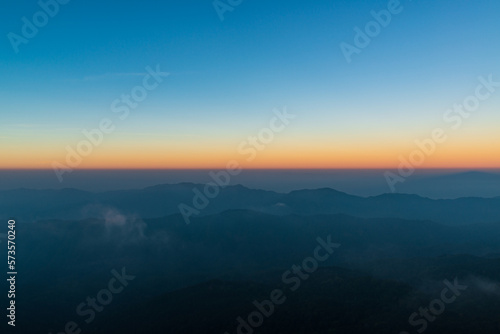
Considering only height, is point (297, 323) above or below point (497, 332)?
above

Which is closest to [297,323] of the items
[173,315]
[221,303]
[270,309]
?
Result: [270,309]

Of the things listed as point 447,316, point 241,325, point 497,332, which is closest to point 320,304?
point 241,325

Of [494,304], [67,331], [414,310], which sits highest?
[67,331]

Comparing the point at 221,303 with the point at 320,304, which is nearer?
the point at 320,304

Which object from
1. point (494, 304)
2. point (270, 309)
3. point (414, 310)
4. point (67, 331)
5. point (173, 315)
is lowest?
point (494, 304)

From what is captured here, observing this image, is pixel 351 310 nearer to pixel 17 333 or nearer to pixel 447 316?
pixel 447 316

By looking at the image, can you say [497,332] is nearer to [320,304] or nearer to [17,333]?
[320,304]

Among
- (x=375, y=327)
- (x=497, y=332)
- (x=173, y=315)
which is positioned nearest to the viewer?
(x=497, y=332)

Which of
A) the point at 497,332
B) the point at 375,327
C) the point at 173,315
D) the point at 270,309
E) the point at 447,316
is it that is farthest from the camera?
the point at 173,315

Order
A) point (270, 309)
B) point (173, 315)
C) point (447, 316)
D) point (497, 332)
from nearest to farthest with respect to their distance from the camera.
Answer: point (497, 332)
point (447, 316)
point (270, 309)
point (173, 315)
